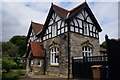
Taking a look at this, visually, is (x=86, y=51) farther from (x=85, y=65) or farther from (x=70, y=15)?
(x=70, y=15)

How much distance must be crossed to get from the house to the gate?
19.9 inches

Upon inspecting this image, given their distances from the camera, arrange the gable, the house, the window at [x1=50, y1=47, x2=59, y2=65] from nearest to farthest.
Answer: the house
the gable
the window at [x1=50, y1=47, x2=59, y2=65]

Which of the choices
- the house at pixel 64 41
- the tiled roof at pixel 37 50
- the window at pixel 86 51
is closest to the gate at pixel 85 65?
the house at pixel 64 41

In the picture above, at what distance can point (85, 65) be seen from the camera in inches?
352

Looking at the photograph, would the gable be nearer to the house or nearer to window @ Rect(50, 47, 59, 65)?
the house

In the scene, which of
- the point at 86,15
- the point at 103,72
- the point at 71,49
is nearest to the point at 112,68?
the point at 103,72

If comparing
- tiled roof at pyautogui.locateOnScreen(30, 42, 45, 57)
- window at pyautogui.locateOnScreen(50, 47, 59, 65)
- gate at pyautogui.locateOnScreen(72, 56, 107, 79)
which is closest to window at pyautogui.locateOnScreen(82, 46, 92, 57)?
gate at pyautogui.locateOnScreen(72, 56, 107, 79)

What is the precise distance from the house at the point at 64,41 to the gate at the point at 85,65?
51 centimetres

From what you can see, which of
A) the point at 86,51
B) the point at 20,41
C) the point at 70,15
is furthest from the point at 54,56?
the point at 20,41

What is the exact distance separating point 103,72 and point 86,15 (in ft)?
25.5

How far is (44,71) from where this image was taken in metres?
13.2

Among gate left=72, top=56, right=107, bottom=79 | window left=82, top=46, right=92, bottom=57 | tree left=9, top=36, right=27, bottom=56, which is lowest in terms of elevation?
gate left=72, top=56, right=107, bottom=79

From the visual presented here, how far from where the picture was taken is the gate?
8012 mm

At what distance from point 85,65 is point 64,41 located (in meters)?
3.43
